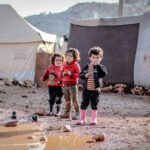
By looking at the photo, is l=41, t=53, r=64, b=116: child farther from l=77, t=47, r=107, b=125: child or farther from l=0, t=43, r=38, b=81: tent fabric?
l=0, t=43, r=38, b=81: tent fabric

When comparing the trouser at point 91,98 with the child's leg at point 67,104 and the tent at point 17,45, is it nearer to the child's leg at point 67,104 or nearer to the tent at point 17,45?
the child's leg at point 67,104

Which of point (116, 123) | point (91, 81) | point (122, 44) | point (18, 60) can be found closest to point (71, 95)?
point (91, 81)

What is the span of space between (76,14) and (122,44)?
947 inches

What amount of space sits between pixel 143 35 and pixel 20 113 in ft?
20.0

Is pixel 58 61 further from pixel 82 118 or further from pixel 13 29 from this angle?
pixel 13 29

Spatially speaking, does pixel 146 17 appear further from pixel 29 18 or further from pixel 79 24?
pixel 29 18

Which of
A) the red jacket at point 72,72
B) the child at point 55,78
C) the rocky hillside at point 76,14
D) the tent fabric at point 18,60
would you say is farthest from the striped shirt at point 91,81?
the rocky hillside at point 76,14

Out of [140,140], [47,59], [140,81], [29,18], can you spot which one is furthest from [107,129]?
[29,18]

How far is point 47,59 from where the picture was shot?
16469 mm

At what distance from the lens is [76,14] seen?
3644 cm

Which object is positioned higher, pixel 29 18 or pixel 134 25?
pixel 29 18

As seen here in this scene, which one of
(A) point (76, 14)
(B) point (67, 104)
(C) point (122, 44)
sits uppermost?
(A) point (76, 14)

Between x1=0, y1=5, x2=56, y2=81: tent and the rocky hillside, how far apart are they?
13.7 meters

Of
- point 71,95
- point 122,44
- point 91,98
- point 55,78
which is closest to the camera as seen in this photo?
point 91,98
